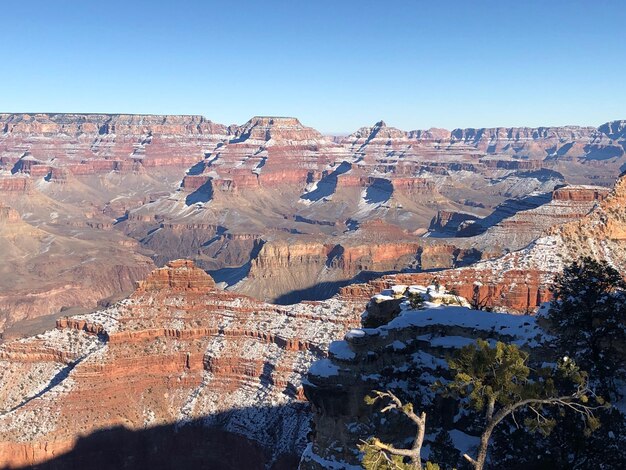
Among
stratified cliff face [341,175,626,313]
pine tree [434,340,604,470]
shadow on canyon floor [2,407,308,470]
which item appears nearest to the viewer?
pine tree [434,340,604,470]

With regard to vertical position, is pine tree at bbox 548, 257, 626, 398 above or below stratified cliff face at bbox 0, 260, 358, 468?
above

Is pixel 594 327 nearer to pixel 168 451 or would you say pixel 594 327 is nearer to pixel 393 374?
pixel 393 374

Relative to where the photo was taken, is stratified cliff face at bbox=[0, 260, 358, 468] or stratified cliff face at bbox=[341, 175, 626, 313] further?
stratified cliff face at bbox=[341, 175, 626, 313]

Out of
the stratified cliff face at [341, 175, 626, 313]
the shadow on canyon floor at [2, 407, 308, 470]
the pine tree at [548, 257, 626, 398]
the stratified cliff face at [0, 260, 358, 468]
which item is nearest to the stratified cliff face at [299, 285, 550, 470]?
the pine tree at [548, 257, 626, 398]

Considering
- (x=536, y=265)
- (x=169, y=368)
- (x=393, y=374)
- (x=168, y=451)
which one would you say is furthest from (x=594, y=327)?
(x=536, y=265)

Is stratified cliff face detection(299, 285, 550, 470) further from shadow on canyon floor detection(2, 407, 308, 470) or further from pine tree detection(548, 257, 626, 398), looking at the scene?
shadow on canyon floor detection(2, 407, 308, 470)

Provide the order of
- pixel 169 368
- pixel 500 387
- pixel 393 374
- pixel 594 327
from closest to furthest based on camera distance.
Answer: pixel 500 387, pixel 594 327, pixel 393 374, pixel 169 368
